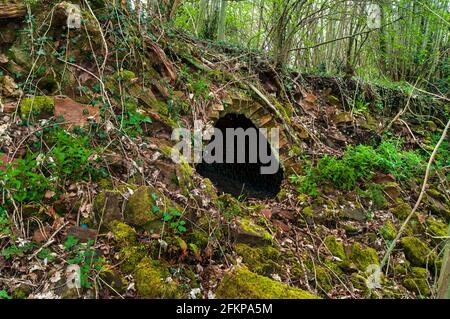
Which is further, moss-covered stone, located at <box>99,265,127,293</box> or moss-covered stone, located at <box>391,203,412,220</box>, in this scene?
moss-covered stone, located at <box>391,203,412,220</box>

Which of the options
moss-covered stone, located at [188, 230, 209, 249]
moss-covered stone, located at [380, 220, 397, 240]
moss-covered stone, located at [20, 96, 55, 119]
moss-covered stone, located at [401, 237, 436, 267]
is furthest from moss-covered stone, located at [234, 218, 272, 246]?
moss-covered stone, located at [20, 96, 55, 119]

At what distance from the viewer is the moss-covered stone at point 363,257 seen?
436 cm

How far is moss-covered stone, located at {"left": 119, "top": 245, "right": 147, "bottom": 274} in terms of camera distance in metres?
2.84

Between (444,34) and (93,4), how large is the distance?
9.01 metres

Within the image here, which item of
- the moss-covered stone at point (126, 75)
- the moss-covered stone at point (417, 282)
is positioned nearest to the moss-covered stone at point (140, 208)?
the moss-covered stone at point (126, 75)

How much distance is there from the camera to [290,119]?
20.2ft

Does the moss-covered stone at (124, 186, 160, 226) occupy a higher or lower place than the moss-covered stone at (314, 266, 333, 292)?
higher

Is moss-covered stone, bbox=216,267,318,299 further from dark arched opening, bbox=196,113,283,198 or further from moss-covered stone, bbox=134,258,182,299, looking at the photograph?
dark arched opening, bbox=196,113,283,198

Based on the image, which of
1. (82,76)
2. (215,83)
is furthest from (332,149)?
(82,76)

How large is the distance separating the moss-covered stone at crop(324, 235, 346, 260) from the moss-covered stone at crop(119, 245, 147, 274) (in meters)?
2.65

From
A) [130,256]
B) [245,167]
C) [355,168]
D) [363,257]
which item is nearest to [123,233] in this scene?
[130,256]

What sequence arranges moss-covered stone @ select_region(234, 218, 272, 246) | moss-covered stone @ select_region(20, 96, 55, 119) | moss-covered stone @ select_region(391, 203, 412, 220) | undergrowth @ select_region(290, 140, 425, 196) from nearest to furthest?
1. moss-covered stone @ select_region(20, 96, 55, 119)
2. moss-covered stone @ select_region(234, 218, 272, 246)
3. moss-covered stone @ select_region(391, 203, 412, 220)
4. undergrowth @ select_region(290, 140, 425, 196)

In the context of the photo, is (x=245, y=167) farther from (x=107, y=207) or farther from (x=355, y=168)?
(x=107, y=207)

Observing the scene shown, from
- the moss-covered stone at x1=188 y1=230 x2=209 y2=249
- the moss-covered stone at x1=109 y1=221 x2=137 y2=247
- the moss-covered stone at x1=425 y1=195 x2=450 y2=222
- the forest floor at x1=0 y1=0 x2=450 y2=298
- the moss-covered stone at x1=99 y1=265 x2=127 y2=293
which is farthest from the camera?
the moss-covered stone at x1=425 y1=195 x2=450 y2=222
